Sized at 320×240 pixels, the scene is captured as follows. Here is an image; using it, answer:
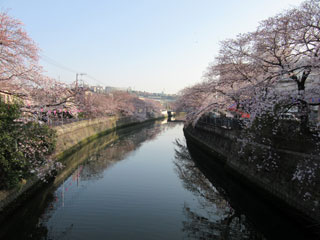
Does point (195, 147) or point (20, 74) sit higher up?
point (20, 74)

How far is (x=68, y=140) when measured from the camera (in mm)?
20031

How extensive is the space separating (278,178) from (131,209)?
246 inches

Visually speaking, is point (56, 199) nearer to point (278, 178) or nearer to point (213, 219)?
point (213, 219)

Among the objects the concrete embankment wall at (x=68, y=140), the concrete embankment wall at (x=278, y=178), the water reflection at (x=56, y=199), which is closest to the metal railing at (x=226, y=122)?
the concrete embankment wall at (x=278, y=178)

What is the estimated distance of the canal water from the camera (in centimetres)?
763

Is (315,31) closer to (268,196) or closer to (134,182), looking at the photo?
(268,196)

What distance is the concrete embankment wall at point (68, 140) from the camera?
8.23 meters

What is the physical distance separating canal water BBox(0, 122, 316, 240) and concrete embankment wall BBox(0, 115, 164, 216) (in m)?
0.43

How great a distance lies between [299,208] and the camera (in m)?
8.07

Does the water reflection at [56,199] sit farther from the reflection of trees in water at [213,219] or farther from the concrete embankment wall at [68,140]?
the reflection of trees in water at [213,219]

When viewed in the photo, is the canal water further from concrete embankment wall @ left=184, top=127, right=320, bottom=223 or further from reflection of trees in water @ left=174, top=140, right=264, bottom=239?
concrete embankment wall @ left=184, top=127, right=320, bottom=223

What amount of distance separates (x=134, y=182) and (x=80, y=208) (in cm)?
388

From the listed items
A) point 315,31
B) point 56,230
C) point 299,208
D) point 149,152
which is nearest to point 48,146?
point 56,230

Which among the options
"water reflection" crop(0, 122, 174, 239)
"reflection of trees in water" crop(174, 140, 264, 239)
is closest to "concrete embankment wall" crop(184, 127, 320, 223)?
"reflection of trees in water" crop(174, 140, 264, 239)
